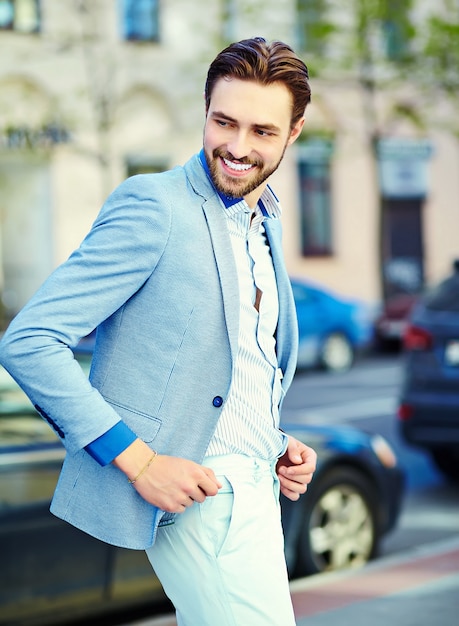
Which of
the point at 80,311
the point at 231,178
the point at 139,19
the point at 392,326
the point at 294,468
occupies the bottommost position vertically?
the point at 392,326

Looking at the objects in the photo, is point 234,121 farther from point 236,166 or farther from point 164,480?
point 164,480

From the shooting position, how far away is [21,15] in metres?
22.2

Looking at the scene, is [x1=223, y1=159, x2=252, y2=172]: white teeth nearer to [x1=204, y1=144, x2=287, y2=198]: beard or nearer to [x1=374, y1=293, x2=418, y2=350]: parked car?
[x1=204, y1=144, x2=287, y2=198]: beard

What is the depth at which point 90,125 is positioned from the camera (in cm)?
2100

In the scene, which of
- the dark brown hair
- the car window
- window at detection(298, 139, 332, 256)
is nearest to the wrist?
the dark brown hair

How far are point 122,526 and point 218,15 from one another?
70.5 feet

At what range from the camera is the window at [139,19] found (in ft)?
76.3

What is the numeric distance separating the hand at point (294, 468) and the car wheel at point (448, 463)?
6509mm

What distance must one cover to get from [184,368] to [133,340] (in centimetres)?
11

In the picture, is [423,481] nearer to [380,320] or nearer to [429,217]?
[380,320]

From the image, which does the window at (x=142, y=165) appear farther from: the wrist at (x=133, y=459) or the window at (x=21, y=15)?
the wrist at (x=133, y=459)

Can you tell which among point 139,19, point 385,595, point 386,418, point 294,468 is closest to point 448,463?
point 386,418

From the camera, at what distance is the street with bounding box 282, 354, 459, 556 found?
7496 millimetres

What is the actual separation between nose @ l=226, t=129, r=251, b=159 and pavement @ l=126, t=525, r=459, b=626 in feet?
9.44
